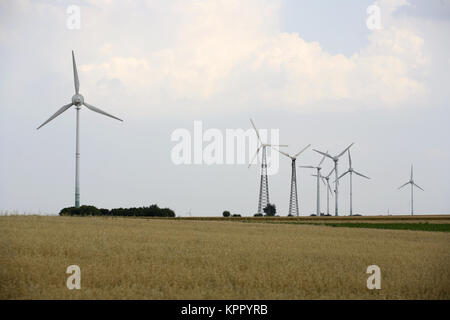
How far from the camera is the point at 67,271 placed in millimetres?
23094

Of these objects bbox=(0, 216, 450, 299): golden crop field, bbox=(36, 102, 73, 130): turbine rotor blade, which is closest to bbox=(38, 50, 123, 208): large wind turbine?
bbox=(36, 102, 73, 130): turbine rotor blade

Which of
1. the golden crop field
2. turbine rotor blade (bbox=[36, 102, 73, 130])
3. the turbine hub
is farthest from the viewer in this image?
the turbine hub

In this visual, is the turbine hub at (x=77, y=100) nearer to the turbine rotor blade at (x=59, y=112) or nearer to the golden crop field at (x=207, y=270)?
the turbine rotor blade at (x=59, y=112)

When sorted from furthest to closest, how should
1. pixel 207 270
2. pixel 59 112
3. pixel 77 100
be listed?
1. pixel 77 100
2. pixel 59 112
3. pixel 207 270

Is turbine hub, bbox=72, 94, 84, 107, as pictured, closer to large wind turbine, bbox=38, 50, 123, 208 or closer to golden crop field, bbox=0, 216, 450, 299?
large wind turbine, bbox=38, 50, 123, 208

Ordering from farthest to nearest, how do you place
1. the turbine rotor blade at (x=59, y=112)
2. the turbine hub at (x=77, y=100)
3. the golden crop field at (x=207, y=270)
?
the turbine hub at (x=77, y=100) < the turbine rotor blade at (x=59, y=112) < the golden crop field at (x=207, y=270)

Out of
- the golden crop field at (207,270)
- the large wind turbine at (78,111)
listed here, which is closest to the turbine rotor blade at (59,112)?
the large wind turbine at (78,111)

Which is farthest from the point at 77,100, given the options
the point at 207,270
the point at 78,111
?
the point at 207,270

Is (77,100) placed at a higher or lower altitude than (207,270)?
higher

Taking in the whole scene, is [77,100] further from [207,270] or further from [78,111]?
[207,270]

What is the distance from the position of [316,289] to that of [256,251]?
11.6 meters
